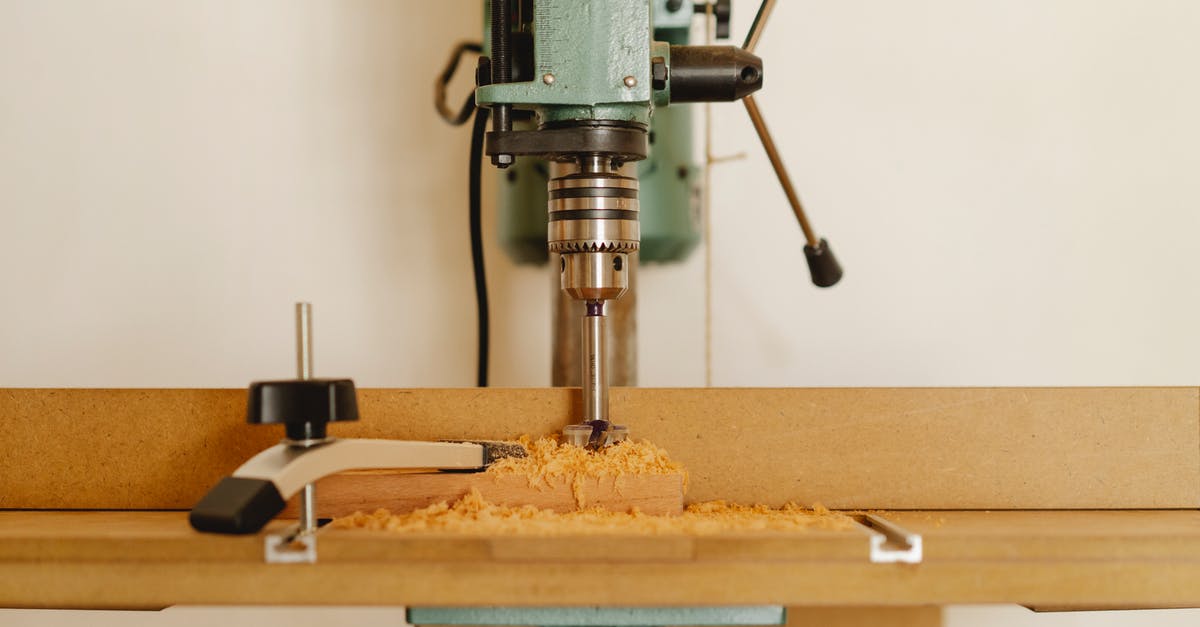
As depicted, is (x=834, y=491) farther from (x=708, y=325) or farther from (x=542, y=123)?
(x=708, y=325)

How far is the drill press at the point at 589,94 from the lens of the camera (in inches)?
29.4

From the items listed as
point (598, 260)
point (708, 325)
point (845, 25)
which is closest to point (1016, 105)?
point (845, 25)

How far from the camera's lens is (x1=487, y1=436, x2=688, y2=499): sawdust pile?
2.48 feet

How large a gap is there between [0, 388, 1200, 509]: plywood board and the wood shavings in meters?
0.06

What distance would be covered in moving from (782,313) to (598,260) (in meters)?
0.77

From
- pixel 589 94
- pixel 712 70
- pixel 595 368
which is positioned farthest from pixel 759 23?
pixel 595 368

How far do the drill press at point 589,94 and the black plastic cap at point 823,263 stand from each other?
0.87 ft

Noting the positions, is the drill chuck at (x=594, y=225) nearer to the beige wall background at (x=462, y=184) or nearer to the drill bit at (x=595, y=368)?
the drill bit at (x=595, y=368)

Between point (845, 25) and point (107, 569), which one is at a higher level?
point (845, 25)

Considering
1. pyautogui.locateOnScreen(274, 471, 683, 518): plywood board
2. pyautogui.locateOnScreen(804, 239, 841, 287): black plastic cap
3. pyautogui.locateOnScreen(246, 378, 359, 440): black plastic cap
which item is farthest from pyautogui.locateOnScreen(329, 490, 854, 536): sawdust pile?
pyautogui.locateOnScreen(804, 239, 841, 287): black plastic cap

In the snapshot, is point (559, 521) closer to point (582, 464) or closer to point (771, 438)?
point (582, 464)

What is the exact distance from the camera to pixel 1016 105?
144cm

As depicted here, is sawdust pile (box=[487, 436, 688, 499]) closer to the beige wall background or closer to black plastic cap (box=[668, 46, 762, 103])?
black plastic cap (box=[668, 46, 762, 103])

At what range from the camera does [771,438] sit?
0.84 metres
